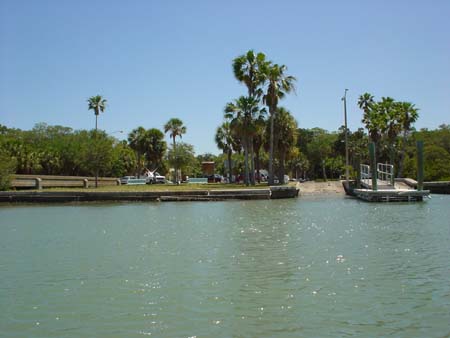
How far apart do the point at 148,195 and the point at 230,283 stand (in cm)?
3396

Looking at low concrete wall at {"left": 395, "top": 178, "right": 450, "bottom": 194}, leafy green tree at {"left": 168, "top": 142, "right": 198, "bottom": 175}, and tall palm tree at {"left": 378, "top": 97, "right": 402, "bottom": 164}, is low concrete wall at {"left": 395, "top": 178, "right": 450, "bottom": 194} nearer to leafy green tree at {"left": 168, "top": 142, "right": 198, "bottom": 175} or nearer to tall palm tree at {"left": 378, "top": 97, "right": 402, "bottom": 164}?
tall palm tree at {"left": 378, "top": 97, "right": 402, "bottom": 164}

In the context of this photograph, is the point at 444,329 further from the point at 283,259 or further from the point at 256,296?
the point at 283,259

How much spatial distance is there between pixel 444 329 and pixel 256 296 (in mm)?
3285

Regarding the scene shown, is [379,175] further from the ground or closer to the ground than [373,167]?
closer to the ground

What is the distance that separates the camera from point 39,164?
67.3 meters

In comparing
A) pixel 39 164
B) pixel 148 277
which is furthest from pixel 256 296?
pixel 39 164

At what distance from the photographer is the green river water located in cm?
785

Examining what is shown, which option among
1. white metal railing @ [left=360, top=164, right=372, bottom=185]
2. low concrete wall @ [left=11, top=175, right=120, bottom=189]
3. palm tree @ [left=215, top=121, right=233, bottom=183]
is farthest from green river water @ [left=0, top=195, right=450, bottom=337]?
palm tree @ [left=215, top=121, right=233, bottom=183]

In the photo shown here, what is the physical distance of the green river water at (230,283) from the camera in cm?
785

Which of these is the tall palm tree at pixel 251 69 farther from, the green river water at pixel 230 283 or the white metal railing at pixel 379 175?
the green river water at pixel 230 283

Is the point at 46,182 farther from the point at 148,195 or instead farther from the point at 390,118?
the point at 390,118

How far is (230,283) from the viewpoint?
1061 cm

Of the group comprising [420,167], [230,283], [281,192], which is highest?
[420,167]

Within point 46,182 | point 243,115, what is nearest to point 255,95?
point 243,115
